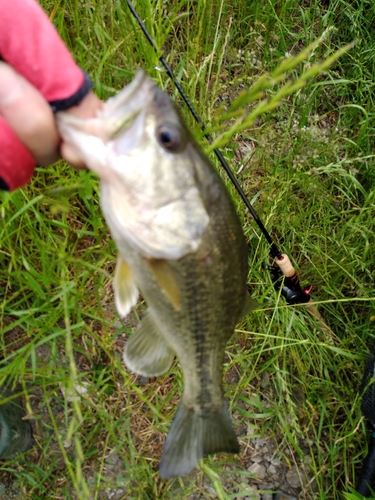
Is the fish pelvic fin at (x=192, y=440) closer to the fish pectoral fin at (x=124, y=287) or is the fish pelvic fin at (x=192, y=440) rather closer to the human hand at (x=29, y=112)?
the fish pectoral fin at (x=124, y=287)

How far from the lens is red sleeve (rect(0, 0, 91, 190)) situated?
4.84 ft

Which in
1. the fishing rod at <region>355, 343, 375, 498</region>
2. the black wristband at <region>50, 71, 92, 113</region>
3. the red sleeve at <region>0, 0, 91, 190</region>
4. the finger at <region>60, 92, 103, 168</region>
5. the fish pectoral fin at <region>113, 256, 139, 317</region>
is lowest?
the fishing rod at <region>355, 343, 375, 498</region>

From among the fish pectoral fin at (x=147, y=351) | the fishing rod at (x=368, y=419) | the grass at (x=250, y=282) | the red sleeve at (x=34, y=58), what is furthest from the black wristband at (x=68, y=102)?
the fishing rod at (x=368, y=419)

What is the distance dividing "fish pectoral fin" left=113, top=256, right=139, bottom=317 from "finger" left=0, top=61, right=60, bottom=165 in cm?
56

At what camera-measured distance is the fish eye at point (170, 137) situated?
1.54 meters

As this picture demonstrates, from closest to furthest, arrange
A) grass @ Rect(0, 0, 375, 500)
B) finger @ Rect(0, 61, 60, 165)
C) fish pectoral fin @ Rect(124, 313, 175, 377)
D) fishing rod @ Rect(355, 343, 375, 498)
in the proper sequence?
finger @ Rect(0, 61, 60, 165) → fish pectoral fin @ Rect(124, 313, 175, 377) → grass @ Rect(0, 0, 375, 500) → fishing rod @ Rect(355, 343, 375, 498)

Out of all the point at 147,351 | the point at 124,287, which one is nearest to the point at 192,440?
the point at 147,351

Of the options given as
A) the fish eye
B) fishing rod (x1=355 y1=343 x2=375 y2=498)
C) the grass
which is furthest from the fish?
fishing rod (x1=355 y1=343 x2=375 y2=498)

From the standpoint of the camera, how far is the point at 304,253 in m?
3.28

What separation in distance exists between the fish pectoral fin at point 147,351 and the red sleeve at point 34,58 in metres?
0.85

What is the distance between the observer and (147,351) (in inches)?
76.0

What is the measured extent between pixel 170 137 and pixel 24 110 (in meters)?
0.50

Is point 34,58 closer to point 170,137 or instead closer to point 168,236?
point 170,137

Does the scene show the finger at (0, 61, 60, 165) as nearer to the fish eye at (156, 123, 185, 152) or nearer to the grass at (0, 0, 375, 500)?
the fish eye at (156, 123, 185, 152)
